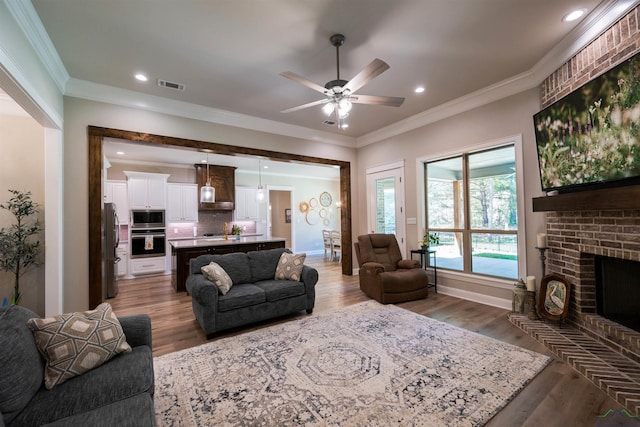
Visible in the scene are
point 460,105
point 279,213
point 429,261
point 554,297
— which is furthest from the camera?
point 279,213

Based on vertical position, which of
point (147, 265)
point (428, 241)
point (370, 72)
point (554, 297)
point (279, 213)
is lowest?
point (147, 265)

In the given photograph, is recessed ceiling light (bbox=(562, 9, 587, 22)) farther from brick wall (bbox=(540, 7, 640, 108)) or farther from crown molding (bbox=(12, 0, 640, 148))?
brick wall (bbox=(540, 7, 640, 108))

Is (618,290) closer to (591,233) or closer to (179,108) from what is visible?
(591,233)

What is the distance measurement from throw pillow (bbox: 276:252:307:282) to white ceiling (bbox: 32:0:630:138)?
235 cm

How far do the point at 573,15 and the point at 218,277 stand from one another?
4364 millimetres

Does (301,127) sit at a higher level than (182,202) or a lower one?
higher

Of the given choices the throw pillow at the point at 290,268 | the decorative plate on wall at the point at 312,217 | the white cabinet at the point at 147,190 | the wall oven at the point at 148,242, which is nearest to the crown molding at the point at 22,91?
the throw pillow at the point at 290,268

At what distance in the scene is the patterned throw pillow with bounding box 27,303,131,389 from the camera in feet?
5.00

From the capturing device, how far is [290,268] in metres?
3.81

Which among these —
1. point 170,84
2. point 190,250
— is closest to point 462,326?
point 190,250

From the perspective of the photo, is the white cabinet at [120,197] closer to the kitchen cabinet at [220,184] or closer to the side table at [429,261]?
the kitchen cabinet at [220,184]

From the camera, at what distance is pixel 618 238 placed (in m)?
2.41

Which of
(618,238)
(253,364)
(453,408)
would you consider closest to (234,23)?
(253,364)

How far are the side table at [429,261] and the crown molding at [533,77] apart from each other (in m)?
2.24
